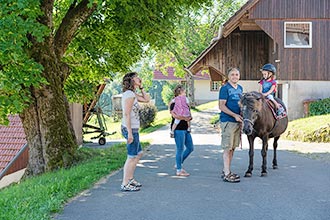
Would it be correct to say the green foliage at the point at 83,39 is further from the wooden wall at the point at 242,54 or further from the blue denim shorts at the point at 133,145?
the wooden wall at the point at 242,54

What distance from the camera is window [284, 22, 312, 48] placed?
25062 mm

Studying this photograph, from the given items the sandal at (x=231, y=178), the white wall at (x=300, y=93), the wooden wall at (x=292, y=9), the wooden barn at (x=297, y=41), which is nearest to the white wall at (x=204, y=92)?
the wooden barn at (x=297, y=41)

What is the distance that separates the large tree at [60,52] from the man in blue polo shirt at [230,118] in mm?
3885

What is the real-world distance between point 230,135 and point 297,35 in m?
18.0

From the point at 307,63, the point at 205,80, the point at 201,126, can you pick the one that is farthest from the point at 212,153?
the point at 205,80

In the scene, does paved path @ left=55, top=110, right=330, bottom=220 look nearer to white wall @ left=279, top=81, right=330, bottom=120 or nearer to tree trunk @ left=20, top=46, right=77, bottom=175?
tree trunk @ left=20, top=46, right=77, bottom=175

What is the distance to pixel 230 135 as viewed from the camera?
8961 millimetres

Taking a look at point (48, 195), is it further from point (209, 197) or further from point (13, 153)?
point (13, 153)

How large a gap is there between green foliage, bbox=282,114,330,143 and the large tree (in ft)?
22.9

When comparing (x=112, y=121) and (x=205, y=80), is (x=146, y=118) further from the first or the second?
(x=205, y=80)

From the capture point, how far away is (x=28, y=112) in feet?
41.0

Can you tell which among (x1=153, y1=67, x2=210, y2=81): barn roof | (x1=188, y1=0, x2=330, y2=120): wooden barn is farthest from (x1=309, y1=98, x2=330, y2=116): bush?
(x1=153, y1=67, x2=210, y2=81): barn roof

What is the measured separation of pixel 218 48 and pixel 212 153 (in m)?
13.3

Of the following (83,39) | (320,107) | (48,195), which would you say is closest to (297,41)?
(320,107)
